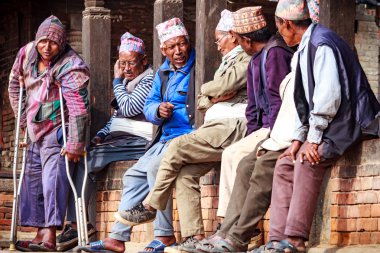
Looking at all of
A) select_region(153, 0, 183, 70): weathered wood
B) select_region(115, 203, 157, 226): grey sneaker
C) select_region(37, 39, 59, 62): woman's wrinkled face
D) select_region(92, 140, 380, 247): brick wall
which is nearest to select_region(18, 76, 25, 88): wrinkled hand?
select_region(37, 39, 59, 62): woman's wrinkled face

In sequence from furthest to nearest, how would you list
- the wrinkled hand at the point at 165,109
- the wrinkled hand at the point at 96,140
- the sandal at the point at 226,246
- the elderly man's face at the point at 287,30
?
the wrinkled hand at the point at 96,140, the wrinkled hand at the point at 165,109, the elderly man's face at the point at 287,30, the sandal at the point at 226,246

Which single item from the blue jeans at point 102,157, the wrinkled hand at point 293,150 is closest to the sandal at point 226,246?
the wrinkled hand at point 293,150

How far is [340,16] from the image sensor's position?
11.0 metres

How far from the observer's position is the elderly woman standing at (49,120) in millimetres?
12781

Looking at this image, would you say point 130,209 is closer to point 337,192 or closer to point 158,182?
point 158,182

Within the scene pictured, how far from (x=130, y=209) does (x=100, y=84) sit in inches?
120

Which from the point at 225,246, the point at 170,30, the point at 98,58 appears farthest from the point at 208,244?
the point at 98,58

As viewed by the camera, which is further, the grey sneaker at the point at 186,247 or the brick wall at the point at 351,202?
the grey sneaker at the point at 186,247

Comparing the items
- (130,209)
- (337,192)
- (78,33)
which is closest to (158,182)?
(130,209)

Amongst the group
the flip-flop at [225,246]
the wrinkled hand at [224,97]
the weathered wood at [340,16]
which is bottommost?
the flip-flop at [225,246]

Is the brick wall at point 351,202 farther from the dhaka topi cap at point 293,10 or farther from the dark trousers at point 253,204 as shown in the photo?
the dhaka topi cap at point 293,10

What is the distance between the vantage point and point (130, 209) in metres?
11.3

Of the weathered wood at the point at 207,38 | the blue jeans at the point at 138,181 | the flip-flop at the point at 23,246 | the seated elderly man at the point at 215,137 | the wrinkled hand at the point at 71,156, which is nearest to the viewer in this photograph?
the seated elderly man at the point at 215,137

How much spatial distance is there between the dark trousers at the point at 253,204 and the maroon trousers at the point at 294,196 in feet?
0.56
